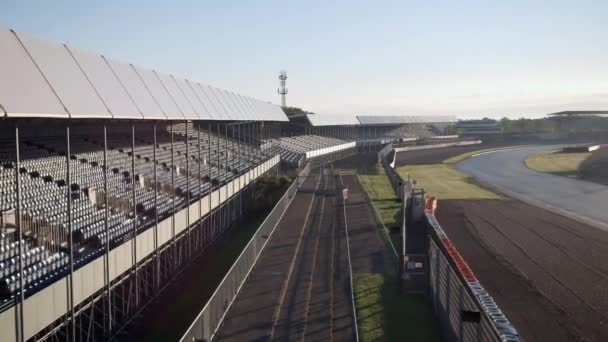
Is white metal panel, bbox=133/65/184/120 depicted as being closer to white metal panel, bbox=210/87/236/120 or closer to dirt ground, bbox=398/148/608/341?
white metal panel, bbox=210/87/236/120

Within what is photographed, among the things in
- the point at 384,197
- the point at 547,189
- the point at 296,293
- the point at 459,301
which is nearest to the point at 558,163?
the point at 547,189

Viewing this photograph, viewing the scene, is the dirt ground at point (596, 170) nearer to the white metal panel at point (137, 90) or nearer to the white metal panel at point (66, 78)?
the white metal panel at point (137, 90)

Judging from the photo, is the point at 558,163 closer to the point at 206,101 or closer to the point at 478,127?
the point at 206,101

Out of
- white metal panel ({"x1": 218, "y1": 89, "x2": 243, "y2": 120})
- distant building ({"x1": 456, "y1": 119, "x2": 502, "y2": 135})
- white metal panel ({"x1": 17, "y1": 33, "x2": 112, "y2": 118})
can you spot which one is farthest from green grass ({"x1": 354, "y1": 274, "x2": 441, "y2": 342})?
distant building ({"x1": 456, "y1": 119, "x2": 502, "y2": 135})

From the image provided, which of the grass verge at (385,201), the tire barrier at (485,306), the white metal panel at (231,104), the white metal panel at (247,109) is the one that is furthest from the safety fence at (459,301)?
the white metal panel at (247,109)

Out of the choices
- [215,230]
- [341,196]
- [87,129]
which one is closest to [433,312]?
[215,230]

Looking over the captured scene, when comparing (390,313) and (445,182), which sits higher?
(390,313)
